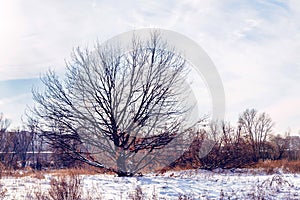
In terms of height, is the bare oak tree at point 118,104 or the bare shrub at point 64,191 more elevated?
the bare oak tree at point 118,104

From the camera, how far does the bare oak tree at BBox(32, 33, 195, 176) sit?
14.0 meters

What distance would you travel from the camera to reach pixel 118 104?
46.8 feet

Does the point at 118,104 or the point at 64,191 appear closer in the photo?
the point at 64,191

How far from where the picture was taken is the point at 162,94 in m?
14.1

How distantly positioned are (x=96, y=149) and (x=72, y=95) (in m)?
Result: 2.64

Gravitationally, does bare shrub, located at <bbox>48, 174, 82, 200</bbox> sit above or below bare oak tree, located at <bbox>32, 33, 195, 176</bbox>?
below

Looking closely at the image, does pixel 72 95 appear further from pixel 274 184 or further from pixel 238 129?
pixel 238 129

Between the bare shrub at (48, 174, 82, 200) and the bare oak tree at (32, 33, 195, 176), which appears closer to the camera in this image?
the bare shrub at (48, 174, 82, 200)

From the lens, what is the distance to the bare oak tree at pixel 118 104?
14.0m

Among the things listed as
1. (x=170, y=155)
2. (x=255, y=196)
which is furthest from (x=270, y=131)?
(x=255, y=196)

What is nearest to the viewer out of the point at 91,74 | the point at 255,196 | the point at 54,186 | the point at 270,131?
the point at 54,186

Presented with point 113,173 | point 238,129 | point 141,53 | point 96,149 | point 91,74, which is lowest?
point 113,173

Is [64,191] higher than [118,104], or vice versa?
[118,104]

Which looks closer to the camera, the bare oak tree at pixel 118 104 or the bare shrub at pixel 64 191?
the bare shrub at pixel 64 191
